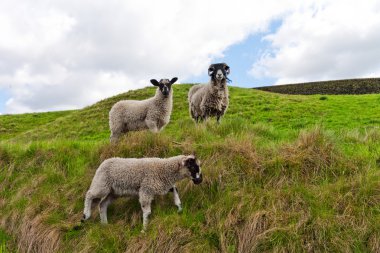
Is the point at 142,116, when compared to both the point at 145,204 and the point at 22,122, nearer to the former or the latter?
the point at 145,204

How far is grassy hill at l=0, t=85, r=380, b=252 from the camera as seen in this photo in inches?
288

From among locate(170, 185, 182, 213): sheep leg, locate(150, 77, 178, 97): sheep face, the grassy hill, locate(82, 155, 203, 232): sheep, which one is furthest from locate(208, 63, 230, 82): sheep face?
locate(170, 185, 182, 213): sheep leg

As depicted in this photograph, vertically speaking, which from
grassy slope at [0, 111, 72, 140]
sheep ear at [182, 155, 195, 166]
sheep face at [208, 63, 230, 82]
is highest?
sheep face at [208, 63, 230, 82]

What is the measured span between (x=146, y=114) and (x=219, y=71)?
328 cm

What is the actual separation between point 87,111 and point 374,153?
25393 mm

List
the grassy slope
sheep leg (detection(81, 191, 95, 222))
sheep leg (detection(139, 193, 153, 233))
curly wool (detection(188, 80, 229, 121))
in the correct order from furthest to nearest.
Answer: the grassy slope
curly wool (detection(188, 80, 229, 121))
sheep leg (detection(81, 191, 95, 222))
sheep leg (detection(139, 193, 153, 233))

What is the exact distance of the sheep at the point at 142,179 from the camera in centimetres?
833

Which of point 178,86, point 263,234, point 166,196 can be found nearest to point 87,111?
point 178,86

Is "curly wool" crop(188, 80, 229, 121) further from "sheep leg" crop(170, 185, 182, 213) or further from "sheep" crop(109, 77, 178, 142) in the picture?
"sheep leg" crop(170, 185, 182, 213)

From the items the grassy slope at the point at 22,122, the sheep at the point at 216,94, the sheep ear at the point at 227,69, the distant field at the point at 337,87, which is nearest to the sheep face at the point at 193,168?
the sheep at the point at 216,94

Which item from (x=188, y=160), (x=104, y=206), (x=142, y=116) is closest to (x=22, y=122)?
(x=142, y=116)

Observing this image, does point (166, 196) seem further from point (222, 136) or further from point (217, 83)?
point (217, 83)

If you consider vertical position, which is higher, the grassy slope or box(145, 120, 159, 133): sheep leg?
box(145, 120, 159, 133): sheep leg

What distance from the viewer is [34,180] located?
1071 cm
